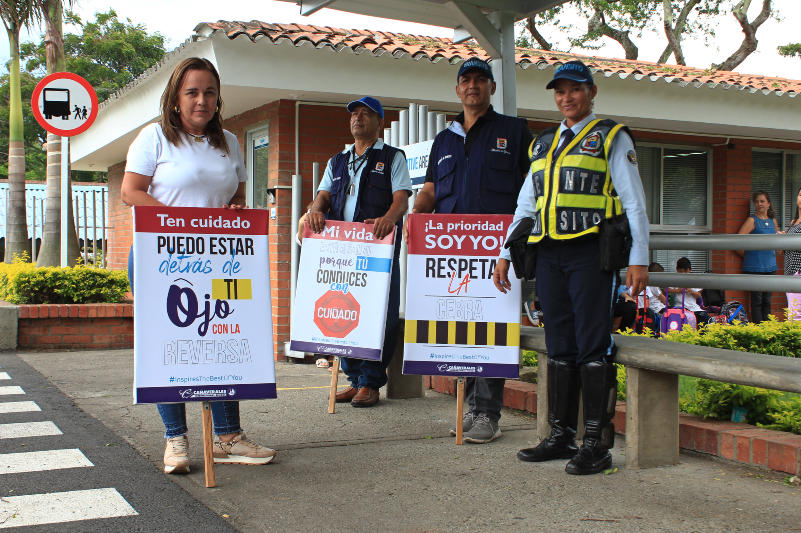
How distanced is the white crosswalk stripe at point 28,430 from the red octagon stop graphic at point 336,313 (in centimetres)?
175

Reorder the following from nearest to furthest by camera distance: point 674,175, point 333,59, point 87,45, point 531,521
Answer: point 531,521 → point 333,59 → point 674,175 → point 87,45

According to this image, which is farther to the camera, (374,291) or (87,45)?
(87,45)

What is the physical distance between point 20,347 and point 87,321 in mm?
755

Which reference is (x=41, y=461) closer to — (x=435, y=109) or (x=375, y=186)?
(x=375, y=186)

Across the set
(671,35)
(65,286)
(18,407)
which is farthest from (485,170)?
(671,35)

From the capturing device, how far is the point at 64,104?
28.3ft

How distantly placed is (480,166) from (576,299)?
3.65ft

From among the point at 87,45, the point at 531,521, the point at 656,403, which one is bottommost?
the point at 531,521

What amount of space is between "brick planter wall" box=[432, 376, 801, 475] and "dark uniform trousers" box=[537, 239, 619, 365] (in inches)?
30.8

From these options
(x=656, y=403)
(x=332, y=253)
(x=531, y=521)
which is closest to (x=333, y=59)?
(x=332, y=253)

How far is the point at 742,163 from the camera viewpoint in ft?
38.2

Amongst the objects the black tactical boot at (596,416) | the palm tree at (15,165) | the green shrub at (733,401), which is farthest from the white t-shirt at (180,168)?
the palm tree at (15,165)

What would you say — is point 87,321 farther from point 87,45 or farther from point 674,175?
point 87,45

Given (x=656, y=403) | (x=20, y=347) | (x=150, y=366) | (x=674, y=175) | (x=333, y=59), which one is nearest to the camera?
(x=150, y=366)
